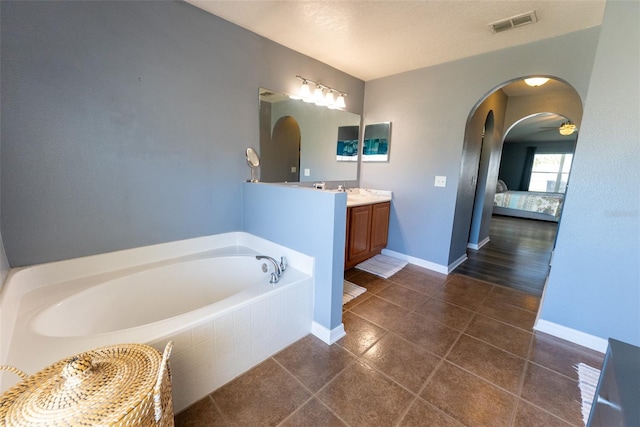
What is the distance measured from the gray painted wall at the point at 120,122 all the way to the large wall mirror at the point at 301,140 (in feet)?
0.62

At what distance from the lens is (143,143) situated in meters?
1.79

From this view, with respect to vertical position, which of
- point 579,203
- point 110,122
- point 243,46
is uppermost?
point 243,46

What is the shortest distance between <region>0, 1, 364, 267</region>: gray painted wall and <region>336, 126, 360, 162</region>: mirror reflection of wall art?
1214 mm

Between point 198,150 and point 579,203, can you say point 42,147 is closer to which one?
point 198,150

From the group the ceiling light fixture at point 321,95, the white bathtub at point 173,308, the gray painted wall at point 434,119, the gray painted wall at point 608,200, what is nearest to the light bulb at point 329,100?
the ceiling light fixture at point 321,95

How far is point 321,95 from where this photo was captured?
282 cm

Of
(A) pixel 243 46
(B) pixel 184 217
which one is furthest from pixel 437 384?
(A) pixel 243 46

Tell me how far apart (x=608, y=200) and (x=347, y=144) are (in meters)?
2.45

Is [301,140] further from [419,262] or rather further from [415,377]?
[415,377]

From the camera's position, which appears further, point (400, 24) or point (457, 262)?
point (457, 262)

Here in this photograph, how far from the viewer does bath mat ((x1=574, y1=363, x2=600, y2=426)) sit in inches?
52.8

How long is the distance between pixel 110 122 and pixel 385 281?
2.72 m

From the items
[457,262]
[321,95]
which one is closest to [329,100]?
[321,95]

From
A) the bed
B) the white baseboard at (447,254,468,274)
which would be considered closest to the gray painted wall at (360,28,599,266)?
the white baseboard at (447,254,468,274)
